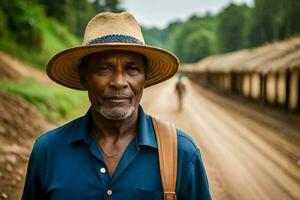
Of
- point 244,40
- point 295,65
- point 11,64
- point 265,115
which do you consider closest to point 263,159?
point 295,65

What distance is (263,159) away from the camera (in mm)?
10961

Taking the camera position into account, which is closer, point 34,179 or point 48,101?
point 34,179

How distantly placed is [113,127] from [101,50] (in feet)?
1.63

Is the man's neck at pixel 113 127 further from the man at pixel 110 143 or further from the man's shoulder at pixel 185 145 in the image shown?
the man's shoulder at pixel 185 145

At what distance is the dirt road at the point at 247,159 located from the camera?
8.22 metres

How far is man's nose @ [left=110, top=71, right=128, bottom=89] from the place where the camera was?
8.04ft

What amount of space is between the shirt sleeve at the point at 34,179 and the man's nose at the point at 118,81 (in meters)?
0.63

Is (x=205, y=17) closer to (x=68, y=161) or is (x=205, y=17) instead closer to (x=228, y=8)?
(x=228, y=8)

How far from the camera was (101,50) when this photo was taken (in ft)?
8.12

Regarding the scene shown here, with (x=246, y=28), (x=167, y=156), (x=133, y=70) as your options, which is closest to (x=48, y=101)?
(x=133, y=70)

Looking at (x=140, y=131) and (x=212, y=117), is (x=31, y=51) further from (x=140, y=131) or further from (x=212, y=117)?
(x=140, y=131)

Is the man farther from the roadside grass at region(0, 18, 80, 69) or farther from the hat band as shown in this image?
the roadside grass at region(0, 18, 80, 69)

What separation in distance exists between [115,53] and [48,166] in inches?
31.5

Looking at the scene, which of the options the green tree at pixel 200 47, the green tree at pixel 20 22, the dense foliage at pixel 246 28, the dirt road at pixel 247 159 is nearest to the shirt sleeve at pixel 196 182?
the dirt road at pixel 247 159
